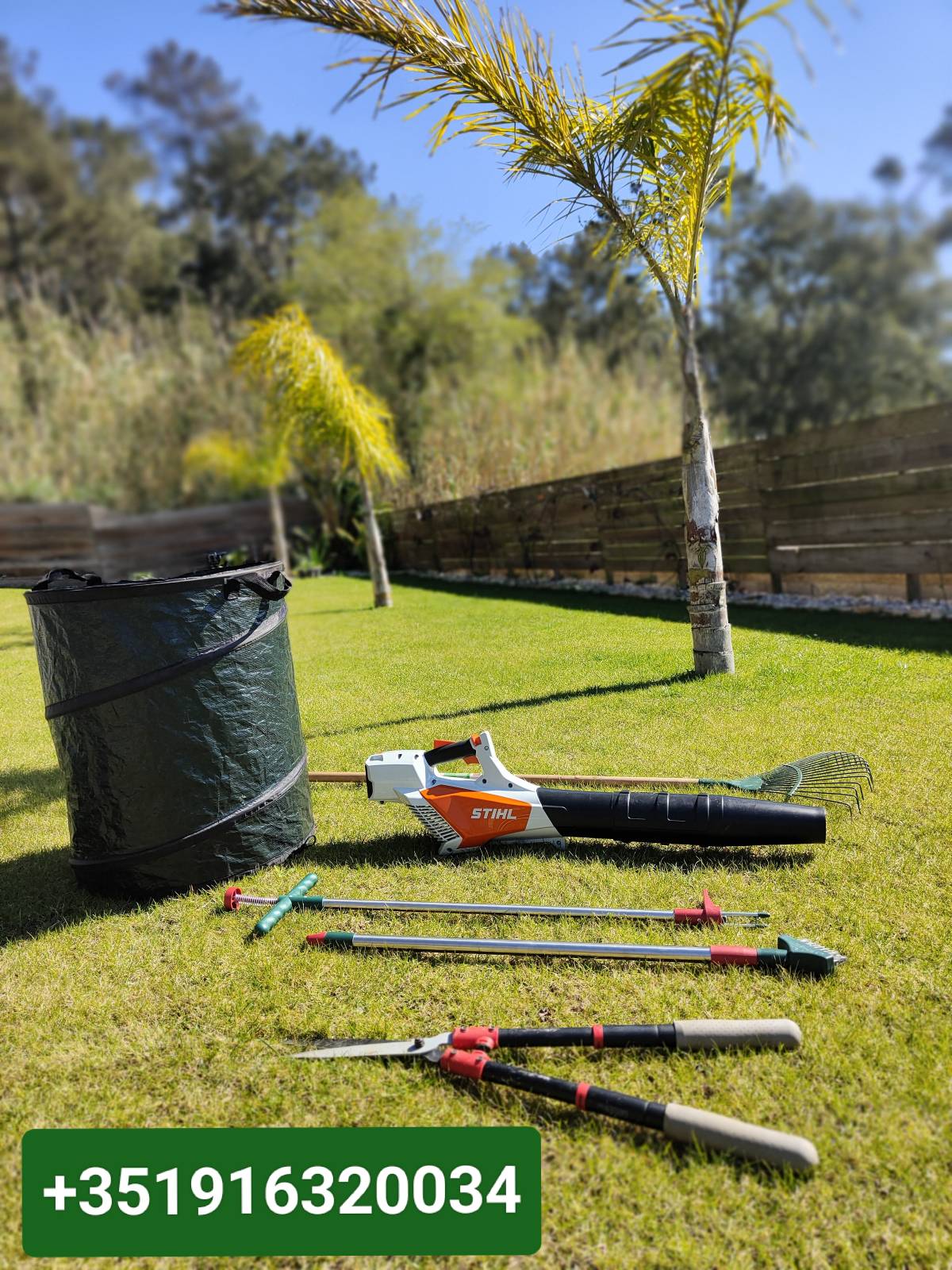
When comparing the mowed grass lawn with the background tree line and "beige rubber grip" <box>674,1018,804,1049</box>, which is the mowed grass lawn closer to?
"beige rubber grip" <box>674,1018,804,1049</box>

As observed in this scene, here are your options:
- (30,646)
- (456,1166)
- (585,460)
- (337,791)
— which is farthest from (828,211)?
(456,1166)

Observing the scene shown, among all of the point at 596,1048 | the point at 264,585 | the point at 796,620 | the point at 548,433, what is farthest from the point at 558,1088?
the point at 548,433

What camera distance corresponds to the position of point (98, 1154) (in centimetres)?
183

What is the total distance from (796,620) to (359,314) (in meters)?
19.3

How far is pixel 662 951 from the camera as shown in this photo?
2277 mm

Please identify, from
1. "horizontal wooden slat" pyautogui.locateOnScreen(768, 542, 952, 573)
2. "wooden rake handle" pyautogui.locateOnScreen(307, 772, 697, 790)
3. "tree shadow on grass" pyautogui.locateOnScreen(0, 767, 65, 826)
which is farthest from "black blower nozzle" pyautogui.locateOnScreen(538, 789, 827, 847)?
"horizontal wooden slat" pyautogui.locateOnScreen(768, 542, 952, 573)

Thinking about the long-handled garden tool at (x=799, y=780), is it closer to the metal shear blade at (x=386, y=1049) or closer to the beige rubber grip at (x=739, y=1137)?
the metal shear blade at (x=386, y=1049)

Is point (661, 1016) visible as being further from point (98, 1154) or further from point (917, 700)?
point (917, 700)

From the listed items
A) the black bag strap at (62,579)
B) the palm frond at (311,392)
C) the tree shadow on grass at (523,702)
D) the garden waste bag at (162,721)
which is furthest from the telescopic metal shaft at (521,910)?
the palm frond at (311,392)

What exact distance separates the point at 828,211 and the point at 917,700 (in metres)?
27.7

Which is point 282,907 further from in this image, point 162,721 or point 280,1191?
point 280,1191

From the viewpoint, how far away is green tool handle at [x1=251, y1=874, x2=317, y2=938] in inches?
104

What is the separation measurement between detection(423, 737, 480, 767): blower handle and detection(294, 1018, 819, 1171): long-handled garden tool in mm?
1183

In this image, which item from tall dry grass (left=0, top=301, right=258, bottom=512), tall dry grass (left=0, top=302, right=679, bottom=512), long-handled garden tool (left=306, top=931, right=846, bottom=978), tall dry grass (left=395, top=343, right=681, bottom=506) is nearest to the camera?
long-handled garden tool (left=306, top=931, right=846, bottom=978)
